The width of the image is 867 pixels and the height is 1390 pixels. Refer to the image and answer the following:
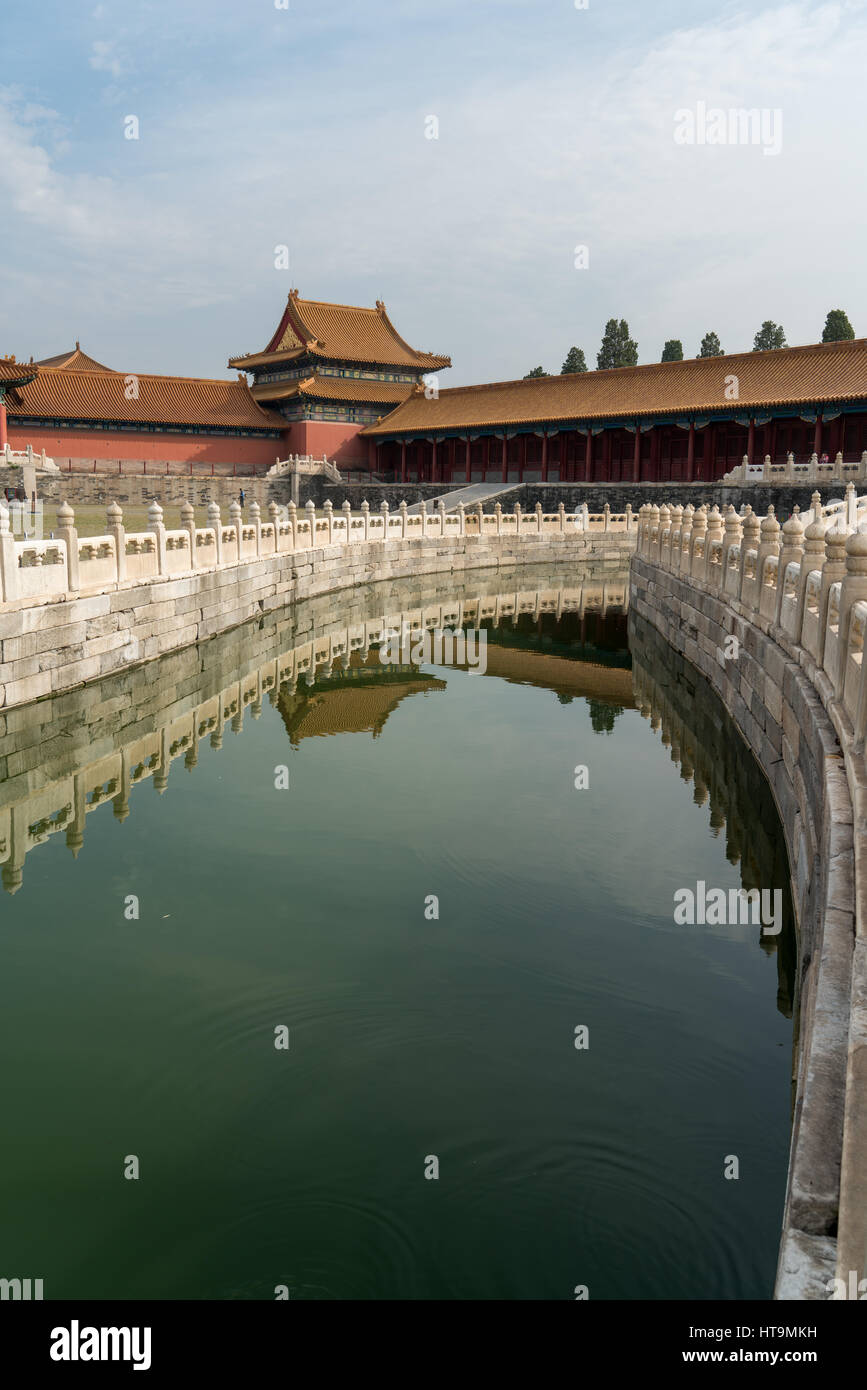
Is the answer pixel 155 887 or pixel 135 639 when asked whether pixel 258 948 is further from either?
pixel 135 639

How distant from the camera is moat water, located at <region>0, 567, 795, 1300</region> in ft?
13.4

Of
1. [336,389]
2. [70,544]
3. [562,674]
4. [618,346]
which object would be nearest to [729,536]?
[562,674]

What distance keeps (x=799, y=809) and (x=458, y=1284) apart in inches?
→ 181

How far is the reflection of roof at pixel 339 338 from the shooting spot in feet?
161

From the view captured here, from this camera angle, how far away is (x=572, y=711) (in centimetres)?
1453

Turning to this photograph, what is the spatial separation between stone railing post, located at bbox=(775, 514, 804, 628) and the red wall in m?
36.6

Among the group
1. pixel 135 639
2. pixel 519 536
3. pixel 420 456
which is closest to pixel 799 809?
pixel 135 639

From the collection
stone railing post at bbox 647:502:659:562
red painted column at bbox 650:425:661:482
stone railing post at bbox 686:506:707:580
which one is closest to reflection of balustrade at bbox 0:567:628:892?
stone railing post at bbox 647:502:659:562

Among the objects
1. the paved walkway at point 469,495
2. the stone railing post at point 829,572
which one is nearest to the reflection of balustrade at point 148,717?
the stone railing post at point 829,572

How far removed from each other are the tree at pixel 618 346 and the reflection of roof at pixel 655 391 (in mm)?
19058

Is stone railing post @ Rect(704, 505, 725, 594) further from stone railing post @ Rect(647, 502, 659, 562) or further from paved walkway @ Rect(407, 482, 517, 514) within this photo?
paved walkway @ Rect(407, 482, 517, 514)

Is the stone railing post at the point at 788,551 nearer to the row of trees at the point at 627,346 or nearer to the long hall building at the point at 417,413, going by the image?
the long hall building at the point at 417,413

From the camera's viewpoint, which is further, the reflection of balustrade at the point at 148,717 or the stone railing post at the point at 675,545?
the stone railing post at the point at 675,545

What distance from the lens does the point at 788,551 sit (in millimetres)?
10516
